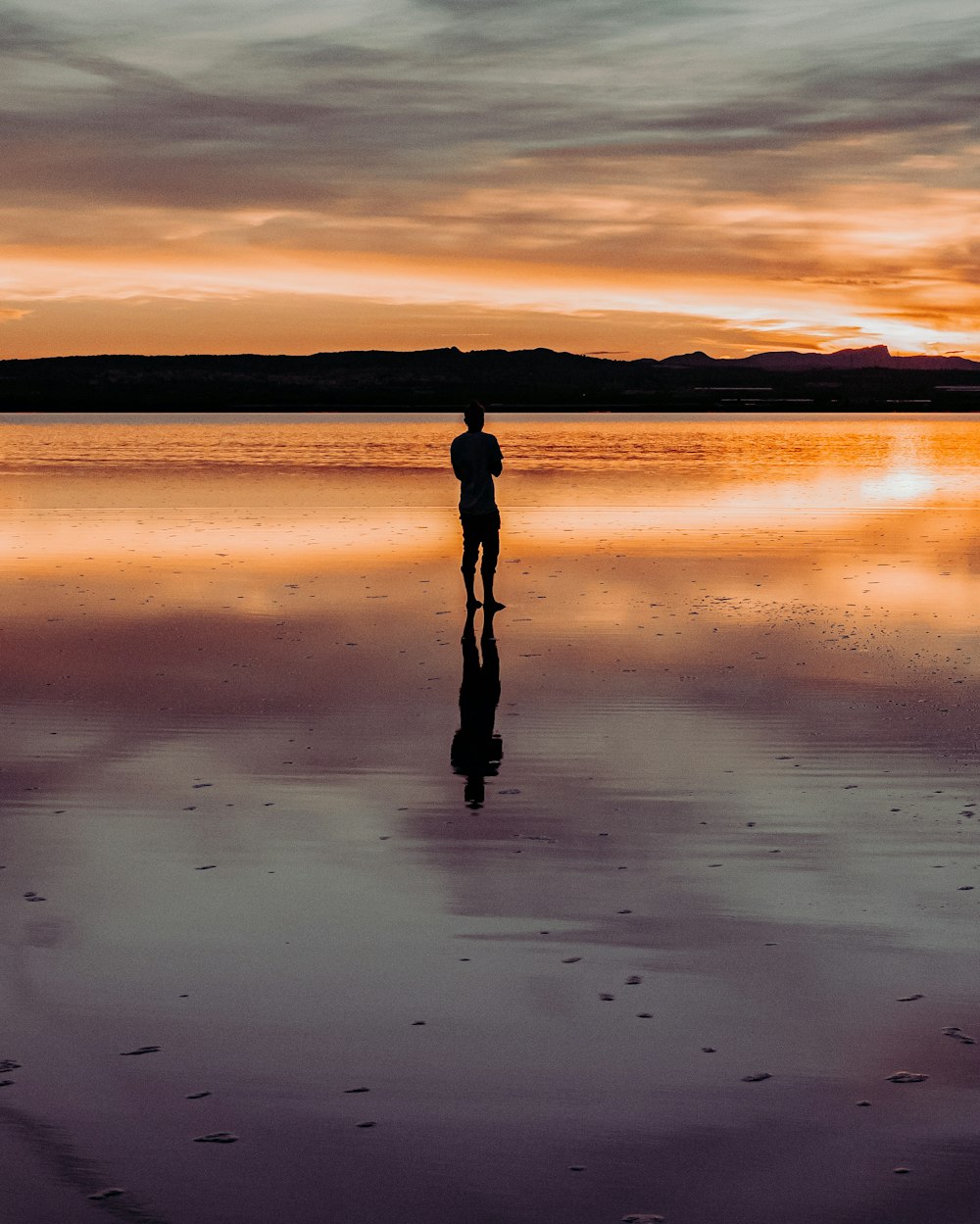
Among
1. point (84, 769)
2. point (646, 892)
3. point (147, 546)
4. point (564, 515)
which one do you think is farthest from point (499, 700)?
point (564, 515)

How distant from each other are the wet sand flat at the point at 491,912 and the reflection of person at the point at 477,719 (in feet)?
0.19

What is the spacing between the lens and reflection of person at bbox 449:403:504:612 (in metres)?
14.4

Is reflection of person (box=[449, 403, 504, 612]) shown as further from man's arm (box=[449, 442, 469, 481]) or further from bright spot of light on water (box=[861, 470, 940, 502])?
bright spot of light on water (box=[861, 470, 940, 502])

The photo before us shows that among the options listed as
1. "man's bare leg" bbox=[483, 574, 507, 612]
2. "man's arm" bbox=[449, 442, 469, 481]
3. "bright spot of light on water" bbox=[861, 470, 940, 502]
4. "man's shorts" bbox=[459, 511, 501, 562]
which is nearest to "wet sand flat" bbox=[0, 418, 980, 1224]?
"man's bare leg" bbox=[483, 574, 507, 612]

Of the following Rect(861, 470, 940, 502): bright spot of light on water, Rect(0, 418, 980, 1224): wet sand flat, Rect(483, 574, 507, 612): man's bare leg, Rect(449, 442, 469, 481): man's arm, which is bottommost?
Rect(0, 418, 980, 1224): wet sand flat

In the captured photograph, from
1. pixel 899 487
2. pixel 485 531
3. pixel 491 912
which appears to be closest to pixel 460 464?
pixel 485 531

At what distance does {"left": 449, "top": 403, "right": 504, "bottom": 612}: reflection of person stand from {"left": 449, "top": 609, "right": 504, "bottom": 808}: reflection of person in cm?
120

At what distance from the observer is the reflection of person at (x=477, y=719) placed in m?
8.54

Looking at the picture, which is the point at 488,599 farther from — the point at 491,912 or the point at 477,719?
the point at 491,912

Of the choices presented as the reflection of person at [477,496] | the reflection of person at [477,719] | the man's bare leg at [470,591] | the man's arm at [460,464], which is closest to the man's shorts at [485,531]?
the reflection of person at [477,496]

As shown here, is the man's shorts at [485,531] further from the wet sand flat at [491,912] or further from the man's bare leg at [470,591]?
the wet sand flat at [491,912]

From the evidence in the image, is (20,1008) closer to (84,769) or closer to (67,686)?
(84,769)

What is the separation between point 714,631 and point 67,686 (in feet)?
18.1

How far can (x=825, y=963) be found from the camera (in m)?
5.53
